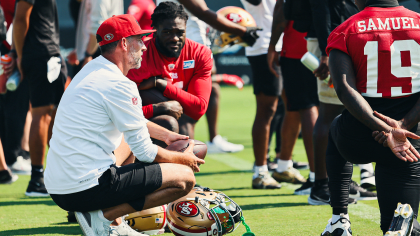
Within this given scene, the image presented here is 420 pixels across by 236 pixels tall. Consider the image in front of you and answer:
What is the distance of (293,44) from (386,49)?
83.7 inches

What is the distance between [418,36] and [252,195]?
248 centimetres

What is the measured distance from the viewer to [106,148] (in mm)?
3027

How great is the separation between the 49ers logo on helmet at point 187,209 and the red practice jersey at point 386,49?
54.9 inches

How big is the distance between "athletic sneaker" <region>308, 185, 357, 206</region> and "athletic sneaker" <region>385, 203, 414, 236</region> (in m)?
1.50

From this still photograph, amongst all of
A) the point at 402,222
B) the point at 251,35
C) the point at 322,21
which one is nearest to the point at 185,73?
the point at 251,35

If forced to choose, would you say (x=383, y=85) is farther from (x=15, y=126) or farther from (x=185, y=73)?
(x=15, y=126)

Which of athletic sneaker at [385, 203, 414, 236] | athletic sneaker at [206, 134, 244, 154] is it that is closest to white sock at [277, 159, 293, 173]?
athletic sneaker at [206, 134, 244, 154]

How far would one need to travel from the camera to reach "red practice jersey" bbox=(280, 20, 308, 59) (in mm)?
5012

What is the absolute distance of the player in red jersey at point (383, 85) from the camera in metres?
2.98

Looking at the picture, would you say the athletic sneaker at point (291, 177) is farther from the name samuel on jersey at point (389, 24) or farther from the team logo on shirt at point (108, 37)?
the team logo on shirt at point (108, 37)

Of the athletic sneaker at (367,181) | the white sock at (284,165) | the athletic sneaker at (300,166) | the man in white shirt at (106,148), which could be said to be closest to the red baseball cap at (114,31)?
the man in white shirt at (106,148)

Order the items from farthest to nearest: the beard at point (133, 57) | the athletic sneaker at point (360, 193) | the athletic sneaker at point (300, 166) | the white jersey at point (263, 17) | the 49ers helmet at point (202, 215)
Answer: the athletic sneaker at point (300, 166)
the white jersey at point (263, 17)
the athletic sneaker at point (360, 193)
the 49ers helmet at point (202, 215)
the beard at point (133, 57)

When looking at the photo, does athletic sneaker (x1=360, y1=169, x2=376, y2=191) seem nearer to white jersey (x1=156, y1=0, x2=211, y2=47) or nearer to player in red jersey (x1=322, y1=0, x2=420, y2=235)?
player in red jersey (x1=322, y1=0, x2=420, y2=235)

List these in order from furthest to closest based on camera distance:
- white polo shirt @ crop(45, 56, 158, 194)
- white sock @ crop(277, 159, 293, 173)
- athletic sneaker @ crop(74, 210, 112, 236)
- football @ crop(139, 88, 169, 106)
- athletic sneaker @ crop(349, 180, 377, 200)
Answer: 1. white sock @ crop(277, 159, 293, 173)
2. athletic sneaker @ crop(349, 180, 377, 200)
3. football @ crop(139, 88, 169, 106)
4. athletic sneaker @ crop(74, 210, 112, 236)
5. white polo shirt @ crop(45, 56, 158, 194)
